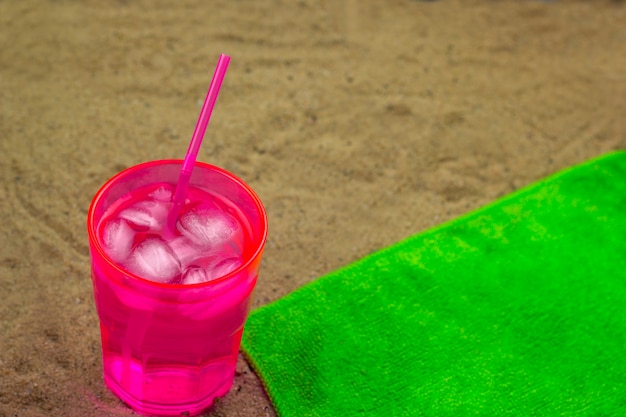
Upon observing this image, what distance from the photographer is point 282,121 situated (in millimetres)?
1898

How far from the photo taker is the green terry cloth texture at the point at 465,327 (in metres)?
1.36

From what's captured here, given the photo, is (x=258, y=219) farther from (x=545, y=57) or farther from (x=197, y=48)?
(x=545, y=57)

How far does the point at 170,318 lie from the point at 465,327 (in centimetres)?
64

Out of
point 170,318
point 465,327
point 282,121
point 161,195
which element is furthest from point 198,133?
point 282,121

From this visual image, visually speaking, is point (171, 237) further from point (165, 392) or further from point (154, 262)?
point (165, 392)

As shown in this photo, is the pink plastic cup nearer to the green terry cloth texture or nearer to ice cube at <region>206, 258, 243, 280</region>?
ice cube at <region>206, 258, 243, 280</region>

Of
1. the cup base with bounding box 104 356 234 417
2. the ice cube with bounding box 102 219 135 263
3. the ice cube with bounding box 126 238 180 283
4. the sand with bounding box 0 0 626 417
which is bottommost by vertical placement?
the cup base with bounding box 104 356 234 417

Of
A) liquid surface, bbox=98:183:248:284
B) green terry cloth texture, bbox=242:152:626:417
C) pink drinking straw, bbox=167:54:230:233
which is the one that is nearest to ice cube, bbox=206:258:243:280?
liquid surface, bbox=98:183:248:284

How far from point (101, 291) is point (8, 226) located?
1.82ft

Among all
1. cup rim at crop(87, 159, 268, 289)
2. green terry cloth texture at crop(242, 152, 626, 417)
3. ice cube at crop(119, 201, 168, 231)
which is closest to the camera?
cup rim at crop(87, 159, 268, 289)

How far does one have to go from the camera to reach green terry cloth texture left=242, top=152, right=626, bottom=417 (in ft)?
4.46

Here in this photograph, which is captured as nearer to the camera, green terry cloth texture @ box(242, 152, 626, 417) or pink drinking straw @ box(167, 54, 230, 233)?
pink drinking straw @ box(167, 54, 230, 233)

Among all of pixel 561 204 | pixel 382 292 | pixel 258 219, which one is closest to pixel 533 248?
pixel 561 204

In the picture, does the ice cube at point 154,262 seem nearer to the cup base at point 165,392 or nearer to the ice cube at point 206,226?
the ice cube at point 206,226
